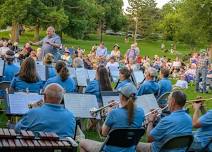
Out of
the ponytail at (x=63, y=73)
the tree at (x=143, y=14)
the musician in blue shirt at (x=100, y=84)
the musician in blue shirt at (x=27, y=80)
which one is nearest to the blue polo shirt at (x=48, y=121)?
Answer: the musician in blue shirt at (x=27, y=80)

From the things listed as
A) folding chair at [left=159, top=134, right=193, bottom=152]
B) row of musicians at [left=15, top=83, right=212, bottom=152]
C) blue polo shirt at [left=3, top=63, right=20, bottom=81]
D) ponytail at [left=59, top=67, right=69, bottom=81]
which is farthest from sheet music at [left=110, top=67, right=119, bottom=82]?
folding chair at [left=159, top=134, right=193, bottom=152]

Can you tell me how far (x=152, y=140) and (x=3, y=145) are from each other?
2.45 meters

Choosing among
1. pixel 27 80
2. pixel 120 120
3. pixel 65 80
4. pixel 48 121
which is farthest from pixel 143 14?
pixel 48 121

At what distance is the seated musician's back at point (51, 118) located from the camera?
243 inches

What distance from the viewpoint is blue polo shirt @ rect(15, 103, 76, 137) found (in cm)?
616

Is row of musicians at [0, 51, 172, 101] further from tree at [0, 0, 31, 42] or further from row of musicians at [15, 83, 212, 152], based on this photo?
tree at [0, 0, 31, 42]

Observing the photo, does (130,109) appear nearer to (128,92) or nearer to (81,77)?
(128,92)

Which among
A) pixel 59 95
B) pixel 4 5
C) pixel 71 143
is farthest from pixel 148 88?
pixel 4 5

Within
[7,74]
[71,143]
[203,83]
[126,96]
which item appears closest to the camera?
[71,143]

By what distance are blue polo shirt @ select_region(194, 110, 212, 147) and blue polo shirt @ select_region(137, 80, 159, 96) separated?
3.21 metres

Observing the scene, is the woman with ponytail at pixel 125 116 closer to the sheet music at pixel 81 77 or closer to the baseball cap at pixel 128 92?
the baseball cap at pixel 128 92

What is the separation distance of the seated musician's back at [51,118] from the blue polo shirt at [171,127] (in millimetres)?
1211

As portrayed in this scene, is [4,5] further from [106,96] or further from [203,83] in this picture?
[106,96]

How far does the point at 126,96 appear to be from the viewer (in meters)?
6.75
